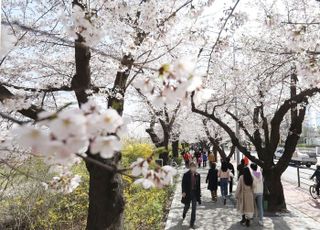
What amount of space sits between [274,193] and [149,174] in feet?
32.8

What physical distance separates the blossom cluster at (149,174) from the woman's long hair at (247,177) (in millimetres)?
7507

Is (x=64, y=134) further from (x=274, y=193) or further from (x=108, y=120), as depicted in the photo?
(x=274, y=193)

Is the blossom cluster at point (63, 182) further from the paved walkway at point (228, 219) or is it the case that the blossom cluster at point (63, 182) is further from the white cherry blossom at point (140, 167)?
the paved walkway at point (228, 219)

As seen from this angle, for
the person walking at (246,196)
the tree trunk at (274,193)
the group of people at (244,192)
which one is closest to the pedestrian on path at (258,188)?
the group of people at (244,192)

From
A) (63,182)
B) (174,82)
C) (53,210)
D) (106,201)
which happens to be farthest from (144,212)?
(174,82)

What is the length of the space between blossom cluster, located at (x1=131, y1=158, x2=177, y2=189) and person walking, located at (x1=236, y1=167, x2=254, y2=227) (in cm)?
753

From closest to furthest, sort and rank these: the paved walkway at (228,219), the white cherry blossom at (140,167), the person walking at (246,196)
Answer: the white cherry blossom at (140,167) < the person walking at (246,196) < the paved walkway at (228,219)

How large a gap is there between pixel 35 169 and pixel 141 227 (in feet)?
10.2

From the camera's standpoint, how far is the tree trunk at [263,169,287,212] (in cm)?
1179

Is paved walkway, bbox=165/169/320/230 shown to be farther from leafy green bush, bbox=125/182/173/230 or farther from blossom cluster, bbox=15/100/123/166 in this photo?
blossom cluster, bbox=15/100/123/166

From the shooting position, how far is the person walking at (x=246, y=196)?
9.76 meters

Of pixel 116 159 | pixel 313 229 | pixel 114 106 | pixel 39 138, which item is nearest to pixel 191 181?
pixel 313 229

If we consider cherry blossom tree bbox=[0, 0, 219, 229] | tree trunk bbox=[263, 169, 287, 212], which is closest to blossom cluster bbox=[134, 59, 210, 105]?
cherry blossom tree bbox=[0, 0, 219, 229]

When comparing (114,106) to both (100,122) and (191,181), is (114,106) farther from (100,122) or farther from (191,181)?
(191,181)
